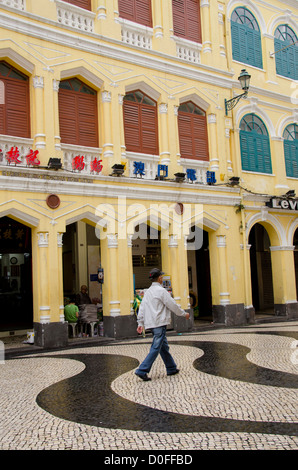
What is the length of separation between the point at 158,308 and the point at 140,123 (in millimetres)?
8738

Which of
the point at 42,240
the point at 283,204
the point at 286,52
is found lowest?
the point at 42,240

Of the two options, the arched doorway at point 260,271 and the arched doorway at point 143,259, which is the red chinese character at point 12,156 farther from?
the arched doorway at point 260,271

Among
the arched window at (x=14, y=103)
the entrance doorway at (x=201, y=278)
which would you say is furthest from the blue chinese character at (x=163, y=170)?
the entrance doorway at (x=201, y=278)

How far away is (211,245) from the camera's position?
15.9m

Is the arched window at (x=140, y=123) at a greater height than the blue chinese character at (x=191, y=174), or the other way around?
the arched window at (x=140, y=123)

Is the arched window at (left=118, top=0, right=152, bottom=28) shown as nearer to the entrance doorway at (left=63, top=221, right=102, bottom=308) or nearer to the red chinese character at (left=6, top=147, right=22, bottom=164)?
the red chinese character at (left=6, top=147, right=22, bottom=164)

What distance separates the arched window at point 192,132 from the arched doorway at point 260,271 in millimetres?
6323

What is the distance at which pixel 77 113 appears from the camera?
13281mm

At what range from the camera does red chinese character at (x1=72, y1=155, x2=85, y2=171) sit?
41.4 feet

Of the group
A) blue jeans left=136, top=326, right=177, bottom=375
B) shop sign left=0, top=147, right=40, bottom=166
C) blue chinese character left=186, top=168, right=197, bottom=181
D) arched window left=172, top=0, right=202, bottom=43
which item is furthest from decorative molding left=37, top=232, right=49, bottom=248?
arched window left=172, top=0, right=202, bottom=43

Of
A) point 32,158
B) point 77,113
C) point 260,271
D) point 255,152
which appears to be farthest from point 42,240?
point 260,271

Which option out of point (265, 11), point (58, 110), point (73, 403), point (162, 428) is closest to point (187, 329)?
point (58, 110)

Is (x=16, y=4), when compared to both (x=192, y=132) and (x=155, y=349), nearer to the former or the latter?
(x=192, y=132)

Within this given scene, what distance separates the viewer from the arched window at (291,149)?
18.5 metres
